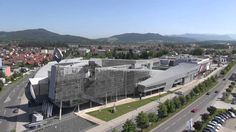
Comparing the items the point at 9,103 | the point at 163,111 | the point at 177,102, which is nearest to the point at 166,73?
the point at 177,102

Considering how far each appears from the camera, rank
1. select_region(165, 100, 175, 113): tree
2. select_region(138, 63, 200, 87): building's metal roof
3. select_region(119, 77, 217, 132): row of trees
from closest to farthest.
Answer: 1. select_region(119, 77, 217, 132): row of trees
2. select_region(165, 100, 175, 113): tree
3. select_region(138, 63, 200, 87): building's metal roof

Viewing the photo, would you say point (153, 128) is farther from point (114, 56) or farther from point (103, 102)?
point (114, 56)

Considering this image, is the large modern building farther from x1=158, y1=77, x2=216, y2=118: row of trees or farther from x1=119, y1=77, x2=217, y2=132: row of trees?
x1=119, y1=77, x2=217, y2=132: row of trees

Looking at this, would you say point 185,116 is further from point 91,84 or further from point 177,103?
point 91,84

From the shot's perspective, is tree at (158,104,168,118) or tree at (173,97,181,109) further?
tree at (173,97,181,109)

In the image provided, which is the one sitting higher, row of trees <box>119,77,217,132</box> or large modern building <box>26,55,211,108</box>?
large modern building <box>26,55,211,108</box>

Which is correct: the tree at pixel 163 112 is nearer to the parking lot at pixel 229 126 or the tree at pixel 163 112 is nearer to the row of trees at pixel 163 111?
the row of trees at pixel 163 111

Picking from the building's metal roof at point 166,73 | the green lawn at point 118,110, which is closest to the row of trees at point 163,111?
the green lawn at point 118,110

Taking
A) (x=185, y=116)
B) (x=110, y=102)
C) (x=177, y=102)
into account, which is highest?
(x=177, y=102)

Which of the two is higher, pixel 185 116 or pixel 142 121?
pixel 142 121

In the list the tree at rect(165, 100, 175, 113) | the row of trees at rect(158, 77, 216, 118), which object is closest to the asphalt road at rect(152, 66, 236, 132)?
the tree at rect(165, 100, 175, 113)
